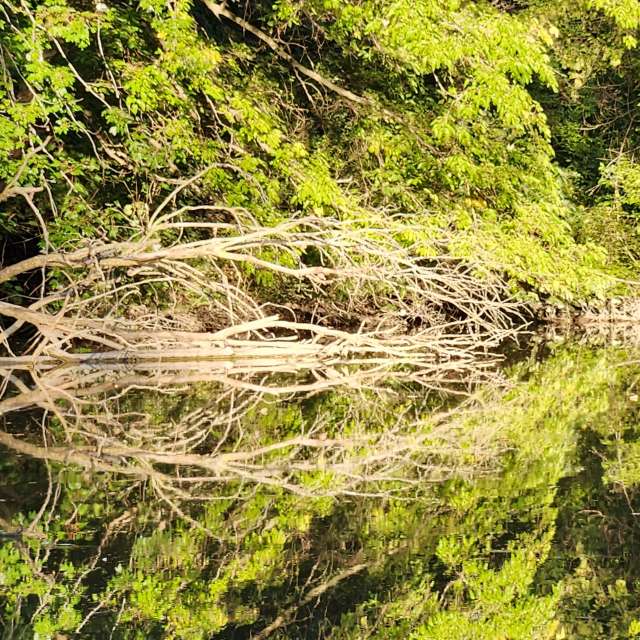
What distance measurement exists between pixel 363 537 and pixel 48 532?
1508 millimetres

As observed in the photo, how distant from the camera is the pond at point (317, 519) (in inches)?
182

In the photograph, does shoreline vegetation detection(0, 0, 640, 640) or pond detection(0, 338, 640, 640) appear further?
shoreline vegetation detection(0, 0, 640, 640)

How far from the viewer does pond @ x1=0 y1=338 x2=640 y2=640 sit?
182 inches

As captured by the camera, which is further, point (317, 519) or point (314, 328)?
point (314, 328)

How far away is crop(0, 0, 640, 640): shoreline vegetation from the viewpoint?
510 centimetres

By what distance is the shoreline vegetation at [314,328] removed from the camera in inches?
201

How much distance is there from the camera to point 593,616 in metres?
4.63

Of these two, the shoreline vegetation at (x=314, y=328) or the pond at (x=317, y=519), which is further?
the shoreline vegetation at (x=314, y=328)

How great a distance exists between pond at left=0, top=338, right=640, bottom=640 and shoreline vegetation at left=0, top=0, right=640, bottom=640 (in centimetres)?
2

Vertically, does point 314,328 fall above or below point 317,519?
below

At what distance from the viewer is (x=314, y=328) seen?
12797mm

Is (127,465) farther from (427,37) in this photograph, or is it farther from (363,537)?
(427,37)

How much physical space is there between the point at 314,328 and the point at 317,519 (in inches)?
266

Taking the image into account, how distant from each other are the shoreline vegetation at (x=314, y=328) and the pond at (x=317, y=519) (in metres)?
0.02
